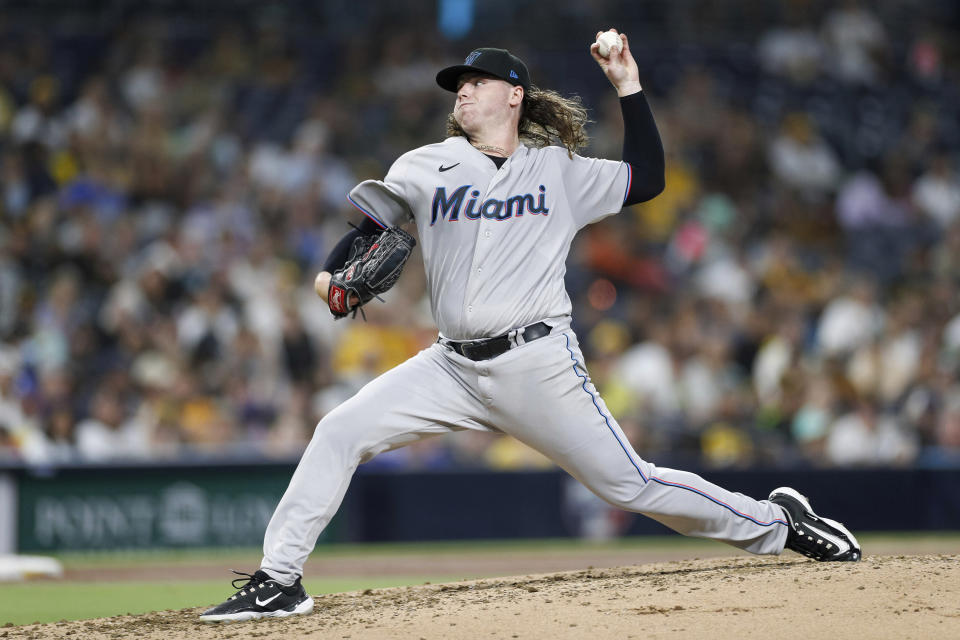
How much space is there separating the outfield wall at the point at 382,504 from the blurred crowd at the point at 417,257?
20cm

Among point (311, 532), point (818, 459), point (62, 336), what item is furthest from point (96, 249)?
point (311, 532)

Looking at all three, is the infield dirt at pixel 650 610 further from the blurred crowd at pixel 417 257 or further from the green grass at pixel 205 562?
the blurred crowd at pixel 417 257

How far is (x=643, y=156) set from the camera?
491 cm

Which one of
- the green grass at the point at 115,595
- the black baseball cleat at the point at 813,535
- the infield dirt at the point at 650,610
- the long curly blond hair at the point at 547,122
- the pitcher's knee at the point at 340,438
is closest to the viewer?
the infield dirt at the point at 650,610

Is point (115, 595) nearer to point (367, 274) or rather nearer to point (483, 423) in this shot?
point (483, 423)

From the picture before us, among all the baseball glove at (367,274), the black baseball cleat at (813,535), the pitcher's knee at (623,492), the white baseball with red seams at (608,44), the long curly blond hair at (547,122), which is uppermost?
the white baseball with red seams at (608,44)

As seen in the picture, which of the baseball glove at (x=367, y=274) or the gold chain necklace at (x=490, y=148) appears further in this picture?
the gold chain necklace at (x=490, y=148)

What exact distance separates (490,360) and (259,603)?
3.91ft

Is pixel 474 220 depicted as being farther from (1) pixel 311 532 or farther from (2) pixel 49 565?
(2) pixel 49 565

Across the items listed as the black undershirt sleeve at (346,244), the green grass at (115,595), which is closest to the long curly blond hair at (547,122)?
the black undershirt sleeve at (346,244)

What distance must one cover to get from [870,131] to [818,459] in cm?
486

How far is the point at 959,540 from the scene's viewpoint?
10227 mm

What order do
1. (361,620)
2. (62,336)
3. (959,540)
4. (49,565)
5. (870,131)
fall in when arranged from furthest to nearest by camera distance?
(870,131) → (62,336) → (959,540) → (49,565) → (361,620)

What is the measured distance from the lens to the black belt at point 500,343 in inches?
185
